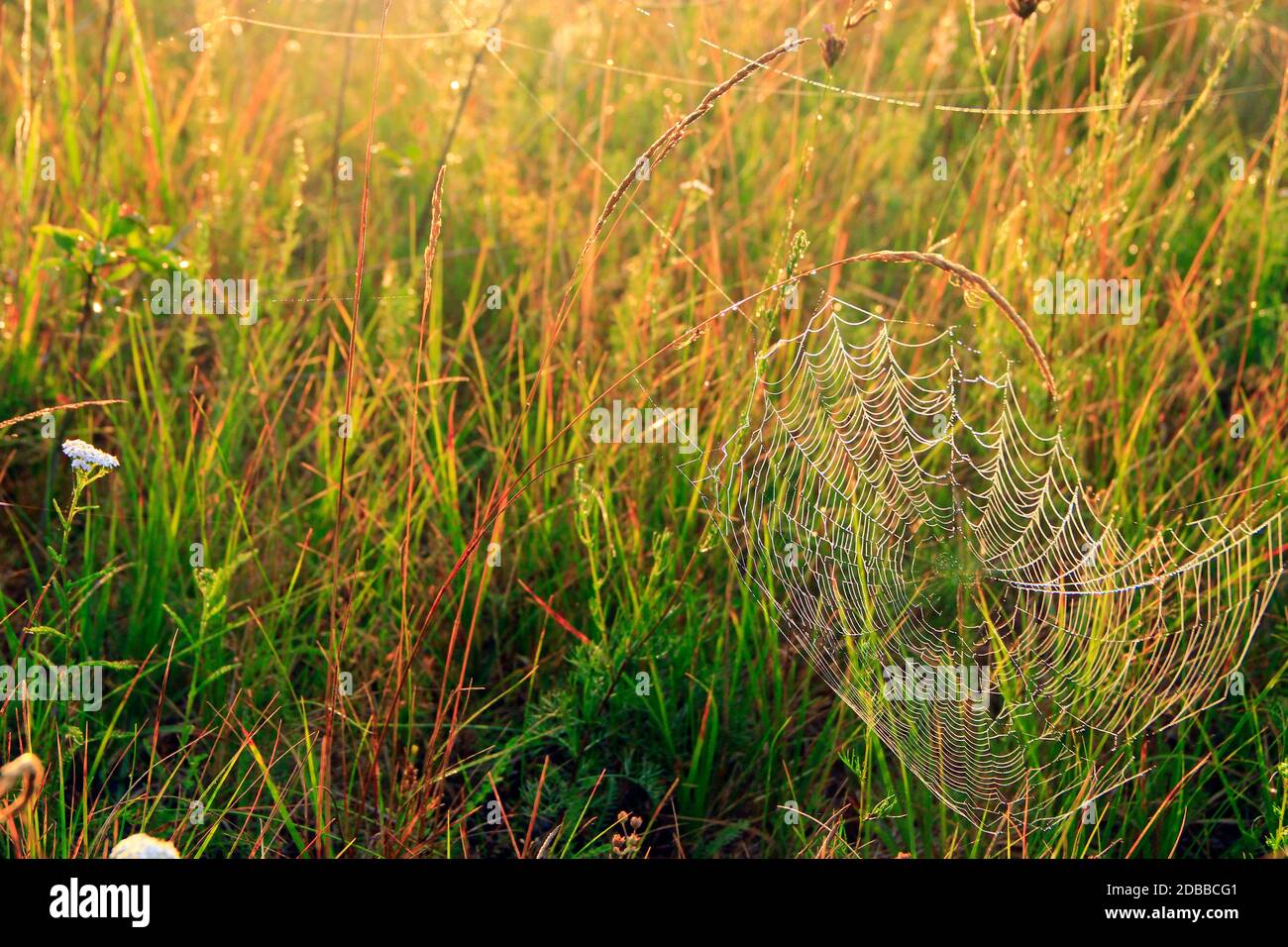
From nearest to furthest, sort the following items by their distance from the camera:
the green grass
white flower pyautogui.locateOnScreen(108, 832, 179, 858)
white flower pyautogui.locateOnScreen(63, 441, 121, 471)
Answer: white flower pyautogui.locateOnScreen(108, 832, 179, 858) < white flower pyautogui.locateOnScreen(63, 441, 121, 471) < the green grass

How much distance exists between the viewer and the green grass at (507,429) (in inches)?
88.2

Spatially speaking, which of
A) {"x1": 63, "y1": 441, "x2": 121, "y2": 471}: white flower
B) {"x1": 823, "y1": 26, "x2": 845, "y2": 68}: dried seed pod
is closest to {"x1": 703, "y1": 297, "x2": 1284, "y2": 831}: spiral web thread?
{"x1": 823, "y1": 26, "x2": 845, "y2": 68}: dried seed pod

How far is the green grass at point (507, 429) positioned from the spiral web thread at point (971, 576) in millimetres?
91

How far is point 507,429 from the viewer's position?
9.61ft

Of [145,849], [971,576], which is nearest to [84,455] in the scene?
[145,849]

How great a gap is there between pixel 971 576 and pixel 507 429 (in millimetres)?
1121

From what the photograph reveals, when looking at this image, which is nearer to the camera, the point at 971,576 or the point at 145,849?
the point at 145,849

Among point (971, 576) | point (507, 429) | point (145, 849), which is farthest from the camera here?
point (507, 429)

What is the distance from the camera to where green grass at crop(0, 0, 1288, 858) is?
2.24m

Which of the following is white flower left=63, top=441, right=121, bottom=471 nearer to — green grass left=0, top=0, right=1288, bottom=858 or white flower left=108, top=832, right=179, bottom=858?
green grass left=0, top=0, right=1288, bottom=858

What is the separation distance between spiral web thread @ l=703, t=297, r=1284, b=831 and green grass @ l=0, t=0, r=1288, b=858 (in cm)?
9

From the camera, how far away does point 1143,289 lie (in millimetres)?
3367

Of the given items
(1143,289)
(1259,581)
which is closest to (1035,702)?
(1259,581)

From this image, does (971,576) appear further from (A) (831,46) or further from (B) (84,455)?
(B) (84,455)
